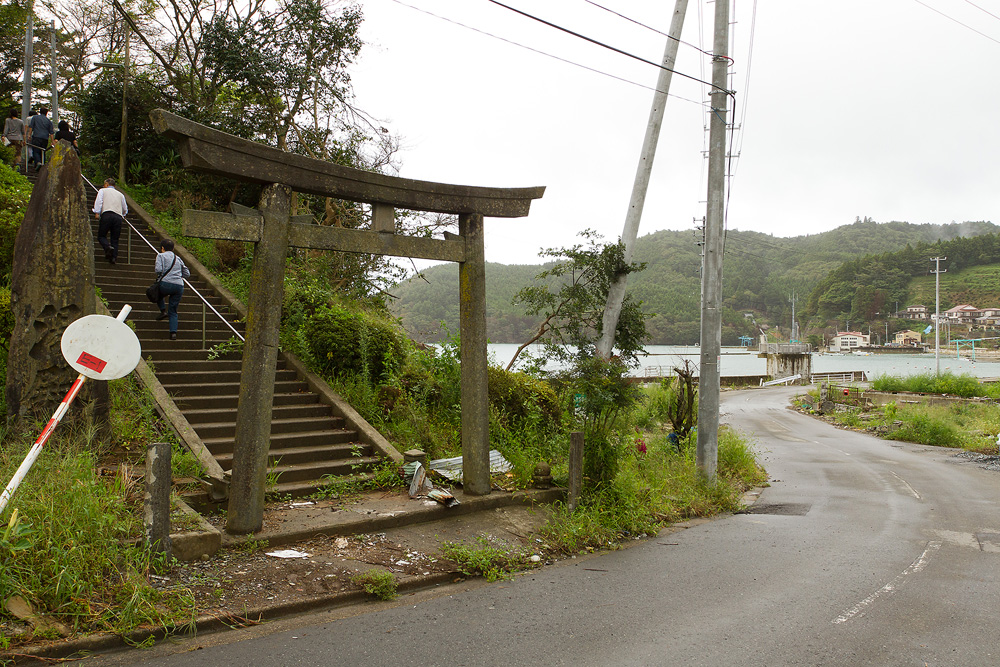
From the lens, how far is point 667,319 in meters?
47.7

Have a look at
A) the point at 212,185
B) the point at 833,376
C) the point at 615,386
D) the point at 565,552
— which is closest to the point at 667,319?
the point at 833,376

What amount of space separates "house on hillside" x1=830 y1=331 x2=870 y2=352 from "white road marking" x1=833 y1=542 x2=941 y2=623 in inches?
4603

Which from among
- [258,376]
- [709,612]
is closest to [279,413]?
[258,376]

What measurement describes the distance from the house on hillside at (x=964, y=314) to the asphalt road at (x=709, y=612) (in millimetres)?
108736

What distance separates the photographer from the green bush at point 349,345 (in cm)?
1173

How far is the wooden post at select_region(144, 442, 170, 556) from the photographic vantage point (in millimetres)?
5473

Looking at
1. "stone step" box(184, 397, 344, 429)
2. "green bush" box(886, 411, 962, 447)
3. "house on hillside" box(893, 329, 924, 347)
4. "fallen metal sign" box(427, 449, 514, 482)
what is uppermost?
"house on hillside" box(893, 329, 924, 347)

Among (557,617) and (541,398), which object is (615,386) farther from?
(557,617)

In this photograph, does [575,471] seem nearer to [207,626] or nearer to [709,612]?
[709,612]

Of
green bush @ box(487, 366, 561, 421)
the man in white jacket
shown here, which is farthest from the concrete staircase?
green bush @ box(487, 366, 561, 421)

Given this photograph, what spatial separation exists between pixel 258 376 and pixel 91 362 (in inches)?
64.5

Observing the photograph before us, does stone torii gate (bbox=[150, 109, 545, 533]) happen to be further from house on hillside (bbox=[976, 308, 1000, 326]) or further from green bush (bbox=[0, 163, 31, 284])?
house on hillside (bbox=[976, 308, 1000, 326])

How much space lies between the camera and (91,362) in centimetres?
533

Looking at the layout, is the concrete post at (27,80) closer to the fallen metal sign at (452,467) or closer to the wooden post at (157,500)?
the fallen metal sign at (452,467)
